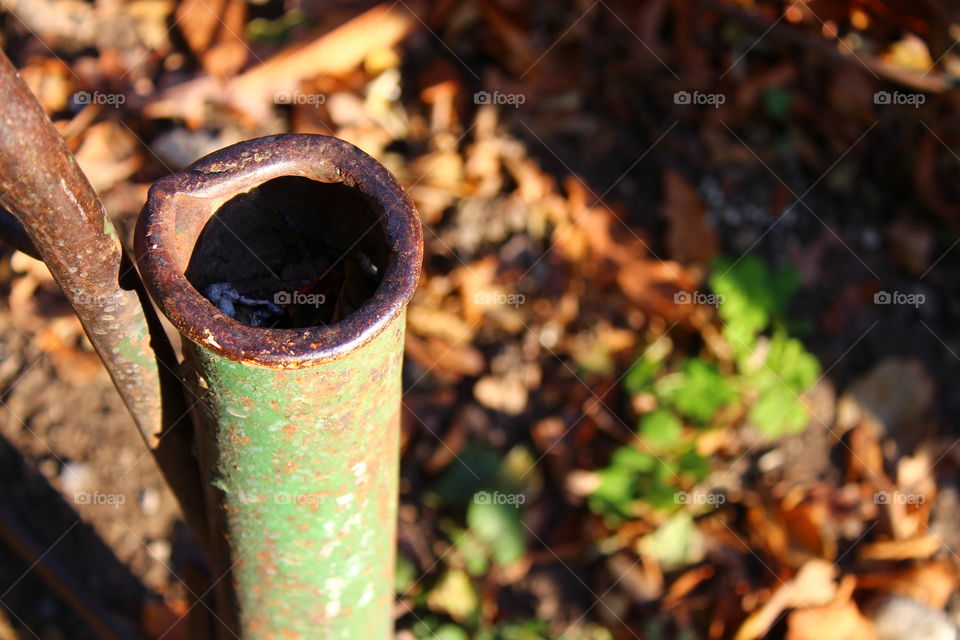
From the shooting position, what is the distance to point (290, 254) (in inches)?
57.3

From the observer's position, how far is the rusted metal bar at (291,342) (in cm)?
116

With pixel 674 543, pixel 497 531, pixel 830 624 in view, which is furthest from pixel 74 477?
pixel 830 624

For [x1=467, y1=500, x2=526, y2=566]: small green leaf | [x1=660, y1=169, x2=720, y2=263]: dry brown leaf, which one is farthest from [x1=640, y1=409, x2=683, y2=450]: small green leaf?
[x1=660, y1=169, x2=720, y2=263]: dry brown leaf

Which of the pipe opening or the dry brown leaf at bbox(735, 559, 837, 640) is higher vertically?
the pipe opening

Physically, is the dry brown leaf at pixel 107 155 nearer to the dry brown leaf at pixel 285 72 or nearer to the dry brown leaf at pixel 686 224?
the dry brown leaf at pixel 285 72

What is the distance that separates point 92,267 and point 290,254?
353 millimetres

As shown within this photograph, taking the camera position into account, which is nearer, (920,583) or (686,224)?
(920,583)

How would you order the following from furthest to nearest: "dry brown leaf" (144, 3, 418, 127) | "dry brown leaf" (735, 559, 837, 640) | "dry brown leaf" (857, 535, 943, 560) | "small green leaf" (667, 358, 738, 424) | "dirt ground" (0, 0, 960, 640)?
"dry brown leaf" (144, 3, 418, 127)
"small green leaf" (667, 358, 738, 424)
"dry brown leaf" (857, 535, 943, 560)
"dirt ground" (0, 0, 960, 640)
"dry brown leaf" (735, 559, 837, 640)

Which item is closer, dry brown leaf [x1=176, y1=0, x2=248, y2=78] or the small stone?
the small stone

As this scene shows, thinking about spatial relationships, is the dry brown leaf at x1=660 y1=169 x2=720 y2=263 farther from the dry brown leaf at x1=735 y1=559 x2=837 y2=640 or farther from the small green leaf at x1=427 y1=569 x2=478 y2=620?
the small green leaf at x1=427 y1=569 x2=478 y2=620

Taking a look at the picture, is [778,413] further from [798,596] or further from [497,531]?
[497,531]

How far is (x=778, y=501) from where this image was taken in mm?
2941

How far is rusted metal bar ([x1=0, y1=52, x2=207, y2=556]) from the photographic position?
974 mm

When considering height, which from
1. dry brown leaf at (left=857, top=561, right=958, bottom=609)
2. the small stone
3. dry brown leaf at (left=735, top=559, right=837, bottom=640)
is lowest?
dry brown leaf at (left=857, top=561, right=958, bottom=609)
